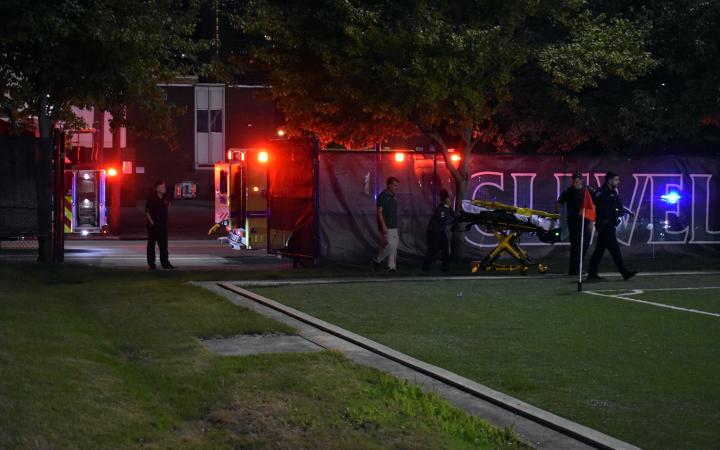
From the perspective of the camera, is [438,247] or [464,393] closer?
[464,393]

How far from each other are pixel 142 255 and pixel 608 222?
12.1m

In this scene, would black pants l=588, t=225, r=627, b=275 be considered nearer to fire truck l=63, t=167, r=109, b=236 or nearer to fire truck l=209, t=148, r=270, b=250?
fire truck l=209, t=148, r=270, b=250

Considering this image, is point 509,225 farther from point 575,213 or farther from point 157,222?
point 157,222

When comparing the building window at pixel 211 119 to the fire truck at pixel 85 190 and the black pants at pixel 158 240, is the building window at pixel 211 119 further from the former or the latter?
the black pants at pixel 158 240

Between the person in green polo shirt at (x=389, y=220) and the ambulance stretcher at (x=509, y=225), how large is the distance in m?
1.30

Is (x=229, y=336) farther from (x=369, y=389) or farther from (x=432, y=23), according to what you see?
(x=432, y=23)

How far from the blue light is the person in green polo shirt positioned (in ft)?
22.7

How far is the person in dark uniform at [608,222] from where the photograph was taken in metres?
17.1

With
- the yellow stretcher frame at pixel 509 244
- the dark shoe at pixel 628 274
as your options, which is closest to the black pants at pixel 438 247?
the yellow stretcher frame at pixel 509 244

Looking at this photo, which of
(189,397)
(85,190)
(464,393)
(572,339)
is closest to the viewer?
(189,397)

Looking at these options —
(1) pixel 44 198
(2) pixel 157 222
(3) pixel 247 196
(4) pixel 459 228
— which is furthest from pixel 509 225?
(1) pixel 44 198

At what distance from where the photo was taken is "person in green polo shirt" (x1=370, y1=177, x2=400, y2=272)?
18.5 meters

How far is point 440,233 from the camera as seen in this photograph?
18.8 m

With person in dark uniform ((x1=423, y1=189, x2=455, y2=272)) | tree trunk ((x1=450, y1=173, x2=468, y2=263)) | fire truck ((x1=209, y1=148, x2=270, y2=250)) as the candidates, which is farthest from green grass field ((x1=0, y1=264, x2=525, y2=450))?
fire truck ((x1=209, y1=148, x2=270, y2=250))
